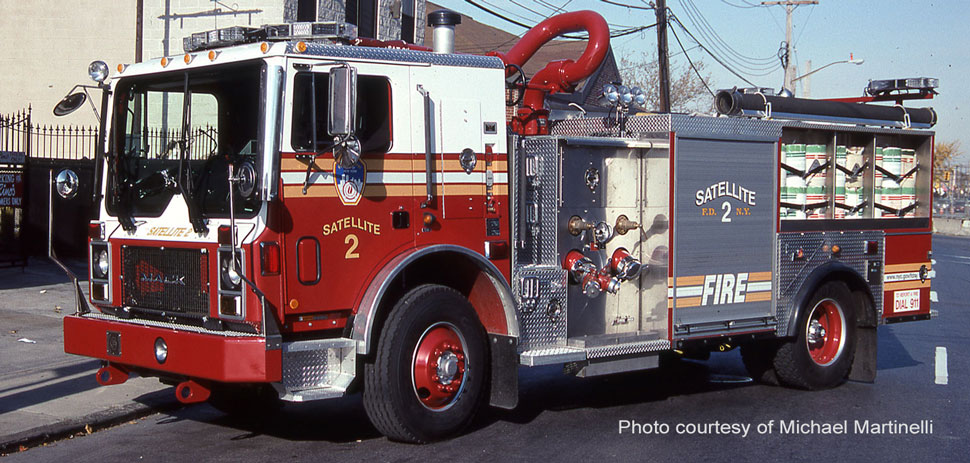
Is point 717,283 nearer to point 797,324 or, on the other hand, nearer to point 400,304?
point 797,324

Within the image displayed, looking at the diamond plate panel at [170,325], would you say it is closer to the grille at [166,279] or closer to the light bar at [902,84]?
the grille at [166,279]

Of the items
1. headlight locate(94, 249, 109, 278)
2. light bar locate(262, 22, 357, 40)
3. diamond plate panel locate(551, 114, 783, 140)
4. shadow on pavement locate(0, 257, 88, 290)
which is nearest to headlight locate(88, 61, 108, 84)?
headlight locate(94, 249, 109, 278)

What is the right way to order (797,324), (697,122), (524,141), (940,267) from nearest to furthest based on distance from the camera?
1. (524,141)
2. (697,122)
3. (797,324)
4. (940,267)

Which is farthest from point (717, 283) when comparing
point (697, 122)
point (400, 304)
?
point (400, 304)

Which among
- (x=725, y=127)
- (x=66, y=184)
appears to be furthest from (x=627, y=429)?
(x=66, y=184)

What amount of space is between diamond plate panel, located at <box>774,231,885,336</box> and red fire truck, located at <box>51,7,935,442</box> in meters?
0.03

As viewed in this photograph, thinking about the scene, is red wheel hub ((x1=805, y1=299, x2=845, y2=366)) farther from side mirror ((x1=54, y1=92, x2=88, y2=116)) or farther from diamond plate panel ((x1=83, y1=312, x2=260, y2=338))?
side mirror ((x1=54, y1=92, x2=88, y2=116))

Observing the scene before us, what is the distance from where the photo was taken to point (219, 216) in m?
6.54

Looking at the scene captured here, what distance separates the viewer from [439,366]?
23.1 feet

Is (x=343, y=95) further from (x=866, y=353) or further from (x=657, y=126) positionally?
(x=866, y=353)

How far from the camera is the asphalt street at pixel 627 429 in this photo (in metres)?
7.01

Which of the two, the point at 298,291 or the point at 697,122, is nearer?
the point at 298,291

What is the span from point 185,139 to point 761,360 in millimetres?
5723

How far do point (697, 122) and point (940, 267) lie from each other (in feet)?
67.5
